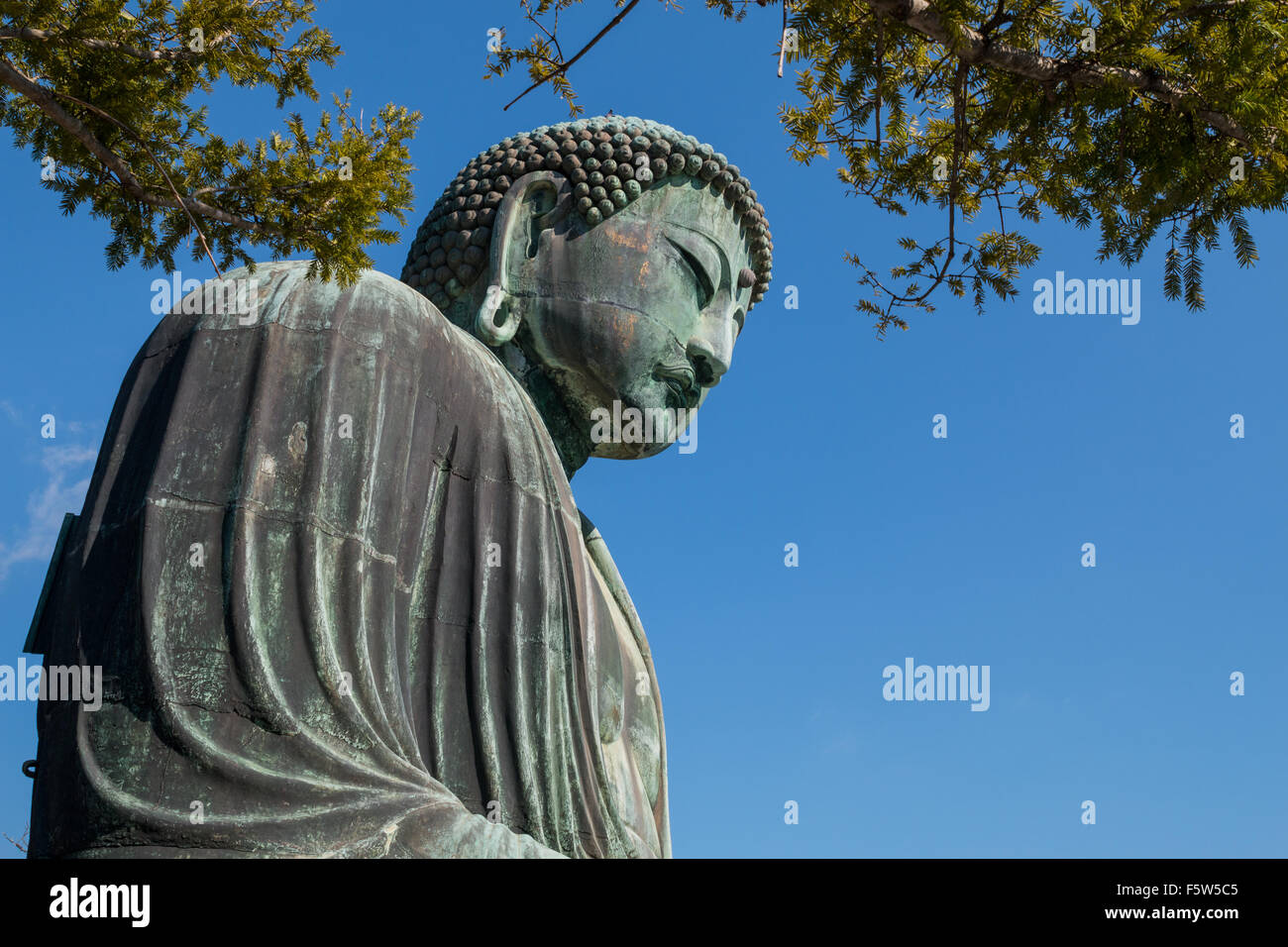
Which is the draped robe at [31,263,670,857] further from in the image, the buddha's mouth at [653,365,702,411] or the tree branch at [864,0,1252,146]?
the tree branch at [864,0,1252,146]

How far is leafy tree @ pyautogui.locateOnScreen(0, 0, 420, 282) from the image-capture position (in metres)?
5.31

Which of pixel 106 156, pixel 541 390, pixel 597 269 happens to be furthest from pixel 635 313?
pixel 106 156

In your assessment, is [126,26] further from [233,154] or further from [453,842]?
[453,842]

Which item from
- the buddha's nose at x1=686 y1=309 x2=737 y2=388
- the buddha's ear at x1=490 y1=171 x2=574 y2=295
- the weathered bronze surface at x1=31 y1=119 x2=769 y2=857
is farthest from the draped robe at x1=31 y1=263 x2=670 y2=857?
the buddha's nose at x1=686 y1=309 x2=737 y2=388

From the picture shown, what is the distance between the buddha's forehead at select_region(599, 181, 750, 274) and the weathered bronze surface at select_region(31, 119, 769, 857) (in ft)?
1.05

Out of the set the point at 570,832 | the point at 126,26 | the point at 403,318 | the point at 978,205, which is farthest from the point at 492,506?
the point at 978,205

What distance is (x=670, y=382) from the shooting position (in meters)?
6.54

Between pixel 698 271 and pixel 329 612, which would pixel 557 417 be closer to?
pixel 698 271

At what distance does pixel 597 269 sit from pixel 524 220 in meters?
0.46

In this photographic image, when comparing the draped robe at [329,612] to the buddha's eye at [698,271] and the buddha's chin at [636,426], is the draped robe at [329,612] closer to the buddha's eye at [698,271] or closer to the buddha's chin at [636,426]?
the buddha's chin at [636,426]

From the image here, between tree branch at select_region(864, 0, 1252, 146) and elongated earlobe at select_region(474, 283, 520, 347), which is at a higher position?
tree branch at select_region(864, 0, 1252, 146)

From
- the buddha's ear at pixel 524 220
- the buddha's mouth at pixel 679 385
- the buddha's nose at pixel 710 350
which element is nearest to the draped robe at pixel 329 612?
the buddha's ear at pixel 524 220

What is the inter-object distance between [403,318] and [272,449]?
75 cm

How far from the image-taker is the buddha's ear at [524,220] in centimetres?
645
